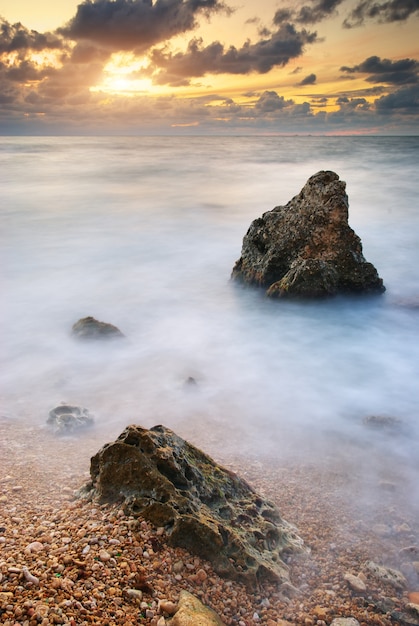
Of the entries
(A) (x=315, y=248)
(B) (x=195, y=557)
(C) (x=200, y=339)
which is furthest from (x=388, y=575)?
(A) (x=315, y=248)

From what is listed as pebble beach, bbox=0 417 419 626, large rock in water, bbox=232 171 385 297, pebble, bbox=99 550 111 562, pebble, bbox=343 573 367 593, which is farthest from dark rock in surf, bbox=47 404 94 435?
large rock in water, bbox=232 171 385 297

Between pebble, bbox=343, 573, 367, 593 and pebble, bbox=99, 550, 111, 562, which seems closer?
pebble, bbox=99, 550, 111, 562

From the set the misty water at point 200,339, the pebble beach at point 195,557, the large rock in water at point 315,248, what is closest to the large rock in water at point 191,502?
the pebble beach at point 195,557

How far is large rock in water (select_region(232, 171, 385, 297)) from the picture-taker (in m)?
9.82

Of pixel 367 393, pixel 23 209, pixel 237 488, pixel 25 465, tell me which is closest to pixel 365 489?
pixel 237 488

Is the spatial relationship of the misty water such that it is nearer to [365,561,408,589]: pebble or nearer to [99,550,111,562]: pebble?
[365,561,408,589]: pebble

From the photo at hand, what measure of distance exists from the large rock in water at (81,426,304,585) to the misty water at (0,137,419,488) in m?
1.58

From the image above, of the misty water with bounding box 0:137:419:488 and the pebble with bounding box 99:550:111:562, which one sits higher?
the pebble with bounding box 99:550:111:562

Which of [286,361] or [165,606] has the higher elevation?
[165,606]

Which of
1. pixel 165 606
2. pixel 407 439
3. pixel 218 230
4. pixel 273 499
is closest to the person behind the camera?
pixel 165 606

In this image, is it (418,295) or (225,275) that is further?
(225,275)

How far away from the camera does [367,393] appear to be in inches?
271

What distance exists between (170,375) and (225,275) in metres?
5.55

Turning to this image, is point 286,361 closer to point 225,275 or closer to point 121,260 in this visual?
point 225,275
